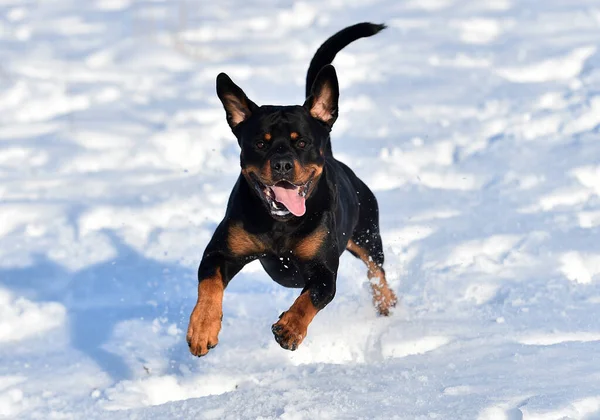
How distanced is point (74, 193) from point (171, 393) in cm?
260

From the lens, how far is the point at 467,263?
488 cm

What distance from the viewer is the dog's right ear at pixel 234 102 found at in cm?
355

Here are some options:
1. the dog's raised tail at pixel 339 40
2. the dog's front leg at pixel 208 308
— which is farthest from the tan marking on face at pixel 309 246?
the dog's raised tail at pixel 339 40

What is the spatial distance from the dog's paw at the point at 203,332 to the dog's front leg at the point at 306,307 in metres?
0.21

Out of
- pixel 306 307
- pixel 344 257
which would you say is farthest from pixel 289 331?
pixel 344 257

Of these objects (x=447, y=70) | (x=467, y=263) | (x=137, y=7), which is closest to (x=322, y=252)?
(x=467, y=263)

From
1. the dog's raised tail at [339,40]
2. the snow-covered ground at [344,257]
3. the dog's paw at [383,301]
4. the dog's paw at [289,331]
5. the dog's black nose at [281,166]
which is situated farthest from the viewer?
the dog's paw at [383,301]

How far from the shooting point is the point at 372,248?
465 cm

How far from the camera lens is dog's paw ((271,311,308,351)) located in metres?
3.04

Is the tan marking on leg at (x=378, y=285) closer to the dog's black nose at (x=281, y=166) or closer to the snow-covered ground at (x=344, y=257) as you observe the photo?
the snow-covered ground at (x=344, y=257)

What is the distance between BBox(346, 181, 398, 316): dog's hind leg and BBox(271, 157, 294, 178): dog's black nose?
1.28m

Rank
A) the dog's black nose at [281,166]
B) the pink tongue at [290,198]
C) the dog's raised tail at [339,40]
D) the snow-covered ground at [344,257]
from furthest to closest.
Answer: the dog's raised tail at [339,40] → the snow-covered ground at [344,257] → the pink tongue at [290,198] → the dog's black nose at [281,166]

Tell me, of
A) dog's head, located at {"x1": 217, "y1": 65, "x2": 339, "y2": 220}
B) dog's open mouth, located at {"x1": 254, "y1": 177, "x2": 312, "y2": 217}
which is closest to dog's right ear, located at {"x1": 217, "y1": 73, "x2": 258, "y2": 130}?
dog's head, located at {"x1": 217, "y1": 65, "x2": 339, "y2": 220}

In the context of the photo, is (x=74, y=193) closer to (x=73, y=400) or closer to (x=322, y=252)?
(x=73, y=400)
